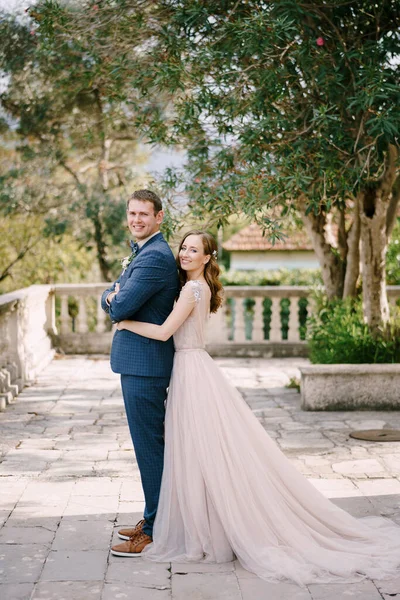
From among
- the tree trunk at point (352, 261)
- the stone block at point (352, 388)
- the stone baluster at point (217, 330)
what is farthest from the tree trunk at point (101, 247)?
the stone block at point (352, 388)

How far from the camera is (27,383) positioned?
33.1 feet

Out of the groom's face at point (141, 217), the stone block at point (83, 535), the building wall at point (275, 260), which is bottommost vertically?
the stone block at point (83, 535)

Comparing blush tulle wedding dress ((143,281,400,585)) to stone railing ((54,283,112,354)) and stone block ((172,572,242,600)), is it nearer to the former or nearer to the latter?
stone block ((172,572,242,600))

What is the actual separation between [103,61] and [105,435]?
4.23 metres

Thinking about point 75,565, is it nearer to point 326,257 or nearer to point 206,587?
point 206,587

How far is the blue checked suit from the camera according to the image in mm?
4160

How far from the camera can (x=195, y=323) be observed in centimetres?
440

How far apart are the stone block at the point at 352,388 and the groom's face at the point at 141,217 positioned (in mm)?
4343

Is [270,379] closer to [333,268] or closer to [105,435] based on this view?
[333,268]

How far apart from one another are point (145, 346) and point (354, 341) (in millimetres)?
5076

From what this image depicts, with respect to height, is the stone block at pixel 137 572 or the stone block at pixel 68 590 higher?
the stone block at pixel 68 590

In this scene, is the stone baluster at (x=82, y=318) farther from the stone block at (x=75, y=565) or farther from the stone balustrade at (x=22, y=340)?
the stone block at (x=75, y=565)

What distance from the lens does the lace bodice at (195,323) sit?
4355 mm

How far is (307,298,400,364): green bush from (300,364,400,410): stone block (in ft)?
1.70
